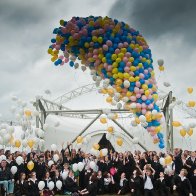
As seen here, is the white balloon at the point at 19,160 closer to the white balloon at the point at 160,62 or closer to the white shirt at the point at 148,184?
the white shirt at the point at 148,184

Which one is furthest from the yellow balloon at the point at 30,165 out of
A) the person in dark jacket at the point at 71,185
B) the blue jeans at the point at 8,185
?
the person in dark jacket at the point at 71,185

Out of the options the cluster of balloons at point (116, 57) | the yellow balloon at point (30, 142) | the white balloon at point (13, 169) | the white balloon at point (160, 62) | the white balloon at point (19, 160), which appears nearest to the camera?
the cluster of balloons at point (116, 57)

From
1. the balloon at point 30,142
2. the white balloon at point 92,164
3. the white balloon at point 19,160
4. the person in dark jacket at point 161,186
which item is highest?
the balloon at point 30,142

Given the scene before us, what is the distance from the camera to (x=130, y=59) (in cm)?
1002

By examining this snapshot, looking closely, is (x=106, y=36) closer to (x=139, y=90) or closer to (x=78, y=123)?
(x=139, y=90)

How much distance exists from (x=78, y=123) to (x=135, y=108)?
11.4 metres

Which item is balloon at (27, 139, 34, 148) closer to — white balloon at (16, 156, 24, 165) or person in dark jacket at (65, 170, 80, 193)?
white balloon at (16, 156, 24, 165)

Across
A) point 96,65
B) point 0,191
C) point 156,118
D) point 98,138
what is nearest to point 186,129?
point 156,118

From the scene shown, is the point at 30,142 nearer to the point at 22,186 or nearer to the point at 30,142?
the point at 30,142

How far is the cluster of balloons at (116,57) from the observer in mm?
9805

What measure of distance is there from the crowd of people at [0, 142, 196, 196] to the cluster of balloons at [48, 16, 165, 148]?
6.73ft

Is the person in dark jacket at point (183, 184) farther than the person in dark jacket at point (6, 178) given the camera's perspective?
No

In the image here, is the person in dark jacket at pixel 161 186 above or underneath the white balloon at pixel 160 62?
underneath

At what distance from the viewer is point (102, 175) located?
40.4 feet
